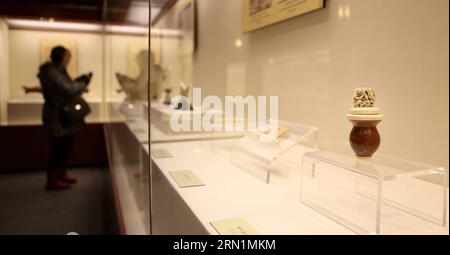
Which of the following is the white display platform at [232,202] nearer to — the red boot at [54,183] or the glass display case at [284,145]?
the glass display case at [284,145]

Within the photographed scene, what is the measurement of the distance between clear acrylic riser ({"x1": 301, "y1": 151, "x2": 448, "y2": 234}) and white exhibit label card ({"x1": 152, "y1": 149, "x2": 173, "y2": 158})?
0.64 metres

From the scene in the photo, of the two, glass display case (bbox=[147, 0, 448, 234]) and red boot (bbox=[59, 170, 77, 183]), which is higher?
glass display case (bbox=[147, 0, 448, 234])

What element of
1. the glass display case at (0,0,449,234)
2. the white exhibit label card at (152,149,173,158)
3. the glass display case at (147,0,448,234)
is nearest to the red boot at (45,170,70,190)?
the glass display case at (0,0,449,234)

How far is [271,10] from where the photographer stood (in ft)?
4.69

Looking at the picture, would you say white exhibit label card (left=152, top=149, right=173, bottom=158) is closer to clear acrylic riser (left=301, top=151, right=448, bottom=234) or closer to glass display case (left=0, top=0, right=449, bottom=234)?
glass display case (left=0, top=0, right=449, bottom=234)

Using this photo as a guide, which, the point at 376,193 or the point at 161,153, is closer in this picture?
the point at 376,193

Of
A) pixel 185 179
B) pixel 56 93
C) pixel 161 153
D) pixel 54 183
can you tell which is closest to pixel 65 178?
pixel 54 183

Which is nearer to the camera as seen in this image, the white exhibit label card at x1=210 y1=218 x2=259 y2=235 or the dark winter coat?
the white exhibit label card at x1=210 y1=218 x2=259 y2=235

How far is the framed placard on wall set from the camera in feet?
3.98

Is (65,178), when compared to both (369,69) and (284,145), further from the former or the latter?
(369,69)

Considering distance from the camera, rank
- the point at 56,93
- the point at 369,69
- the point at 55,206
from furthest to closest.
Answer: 1. the point at 56,93
2. the point at 55,206
3. the point at 369,69

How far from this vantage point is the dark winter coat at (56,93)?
2.74 meters

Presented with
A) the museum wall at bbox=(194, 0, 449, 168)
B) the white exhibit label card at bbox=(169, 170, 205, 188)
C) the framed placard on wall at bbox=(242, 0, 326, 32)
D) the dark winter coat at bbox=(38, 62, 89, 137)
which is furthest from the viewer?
the dark winter coat at bbox=(38, 62, 89, 137)

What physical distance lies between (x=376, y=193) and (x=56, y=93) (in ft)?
8.81
